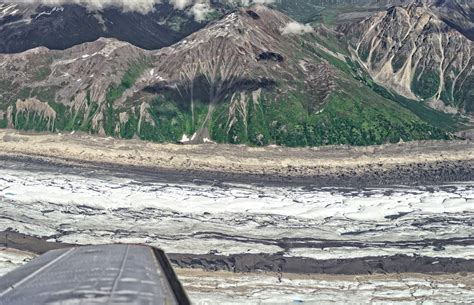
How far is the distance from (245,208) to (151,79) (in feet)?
288

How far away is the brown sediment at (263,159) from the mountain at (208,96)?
6.27m

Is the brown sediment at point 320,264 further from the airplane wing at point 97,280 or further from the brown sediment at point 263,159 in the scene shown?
the brown sediment at point 263,159

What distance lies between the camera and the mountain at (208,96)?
531ft

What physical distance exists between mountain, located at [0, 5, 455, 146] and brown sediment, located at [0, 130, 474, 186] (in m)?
6.27

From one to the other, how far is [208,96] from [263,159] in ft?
127

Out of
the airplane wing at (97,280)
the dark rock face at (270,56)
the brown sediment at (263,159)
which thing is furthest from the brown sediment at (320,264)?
the dark rock face at (270,56)

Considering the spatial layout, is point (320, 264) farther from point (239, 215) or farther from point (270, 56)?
point (270, 56)

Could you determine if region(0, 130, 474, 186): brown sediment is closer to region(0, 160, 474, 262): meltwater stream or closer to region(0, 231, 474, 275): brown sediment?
region(0, 160, 474, 262): meltwater stream

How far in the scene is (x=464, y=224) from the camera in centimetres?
9750

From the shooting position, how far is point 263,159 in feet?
476

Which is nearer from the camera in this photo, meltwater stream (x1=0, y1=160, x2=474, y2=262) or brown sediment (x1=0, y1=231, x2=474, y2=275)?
brown sediment (x1=0, y1=231, x2=474, y2=275)

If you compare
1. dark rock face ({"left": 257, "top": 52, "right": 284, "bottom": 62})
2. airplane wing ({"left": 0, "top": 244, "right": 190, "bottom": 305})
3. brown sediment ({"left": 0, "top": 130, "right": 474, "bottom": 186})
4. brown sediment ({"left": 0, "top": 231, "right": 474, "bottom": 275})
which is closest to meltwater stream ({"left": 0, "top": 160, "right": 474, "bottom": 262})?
brown sediment ({"left": 0, "top": 231, "right": 474, "bottom": 275})

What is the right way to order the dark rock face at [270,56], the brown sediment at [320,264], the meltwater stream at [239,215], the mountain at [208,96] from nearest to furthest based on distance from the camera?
the brown sediment at [320,264] < the meltwater stream at [239,215] < the mountain at [208,96] < the dark rock face at [270,56]

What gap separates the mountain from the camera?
162m
